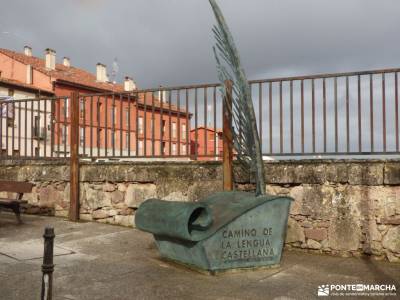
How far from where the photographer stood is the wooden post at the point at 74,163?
7.66 metres

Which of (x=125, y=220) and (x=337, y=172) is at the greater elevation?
(x=337, y=172)

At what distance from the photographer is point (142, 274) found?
4477 millimetres

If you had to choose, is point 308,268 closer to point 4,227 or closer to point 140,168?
point 140,168

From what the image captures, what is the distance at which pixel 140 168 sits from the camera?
23.4 ft

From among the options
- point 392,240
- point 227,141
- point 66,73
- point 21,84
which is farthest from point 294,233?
point 66,73

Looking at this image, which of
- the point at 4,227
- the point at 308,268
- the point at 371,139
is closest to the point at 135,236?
the point at 4,227

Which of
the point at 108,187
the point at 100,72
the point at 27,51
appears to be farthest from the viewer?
the point at 100,72

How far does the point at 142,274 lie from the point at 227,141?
8.24 ft

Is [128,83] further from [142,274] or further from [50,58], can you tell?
[142,274]

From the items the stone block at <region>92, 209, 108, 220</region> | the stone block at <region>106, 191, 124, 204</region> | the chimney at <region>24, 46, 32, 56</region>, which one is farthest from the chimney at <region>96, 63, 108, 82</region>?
the stone block at <region>106, 191, 124, 204</region>

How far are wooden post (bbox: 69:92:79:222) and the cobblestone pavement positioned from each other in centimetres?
138
